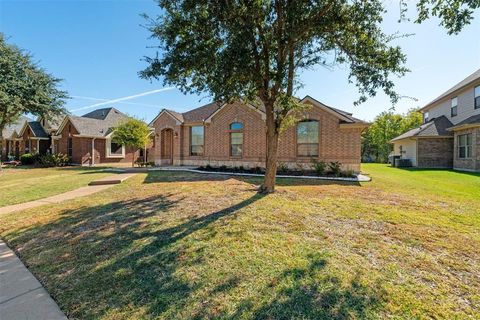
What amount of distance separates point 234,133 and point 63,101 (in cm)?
1869

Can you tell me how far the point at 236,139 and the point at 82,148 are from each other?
17636 mm

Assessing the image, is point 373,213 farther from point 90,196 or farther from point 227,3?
point 90,196

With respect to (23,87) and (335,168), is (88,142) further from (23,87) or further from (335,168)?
(335,168)

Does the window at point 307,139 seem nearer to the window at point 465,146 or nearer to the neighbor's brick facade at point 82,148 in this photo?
the window at point 465,146

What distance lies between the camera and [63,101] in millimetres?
24672

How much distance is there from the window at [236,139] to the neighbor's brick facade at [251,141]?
26 cm

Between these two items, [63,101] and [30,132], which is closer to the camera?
[63,101]

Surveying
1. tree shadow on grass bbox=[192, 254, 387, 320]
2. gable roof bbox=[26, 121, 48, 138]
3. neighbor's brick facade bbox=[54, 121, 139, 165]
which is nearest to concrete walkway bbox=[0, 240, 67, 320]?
tree shadow on grass bbox=[192, 254, 387, 320]

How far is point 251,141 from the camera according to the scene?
16844 millimetres

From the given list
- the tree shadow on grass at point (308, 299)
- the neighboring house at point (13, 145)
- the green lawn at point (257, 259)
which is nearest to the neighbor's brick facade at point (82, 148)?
the neighboring house at point (13, 145)

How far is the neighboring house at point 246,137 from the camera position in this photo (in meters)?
14.7

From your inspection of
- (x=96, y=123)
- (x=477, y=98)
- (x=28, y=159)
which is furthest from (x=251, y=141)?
(x=28, y=159)

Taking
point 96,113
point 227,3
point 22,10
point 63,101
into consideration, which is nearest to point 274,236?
point 227,3

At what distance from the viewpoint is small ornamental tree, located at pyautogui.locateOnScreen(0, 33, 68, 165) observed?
19969 millimetres
